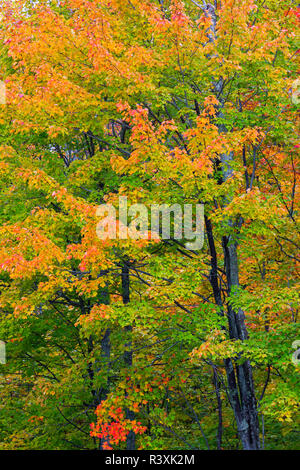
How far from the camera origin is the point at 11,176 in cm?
969

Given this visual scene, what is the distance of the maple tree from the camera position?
750 cm

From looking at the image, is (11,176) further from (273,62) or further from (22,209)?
(273,62)

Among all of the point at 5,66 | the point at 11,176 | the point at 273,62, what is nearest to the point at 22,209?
the point at 11,176

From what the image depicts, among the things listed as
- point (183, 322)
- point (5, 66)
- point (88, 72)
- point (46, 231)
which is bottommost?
point (183, 322)

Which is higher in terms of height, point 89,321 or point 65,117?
point 65,117

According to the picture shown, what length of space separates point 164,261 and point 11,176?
3969 millimetres

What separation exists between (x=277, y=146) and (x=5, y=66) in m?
7.14

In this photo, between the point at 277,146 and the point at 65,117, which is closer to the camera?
the point at 65,117

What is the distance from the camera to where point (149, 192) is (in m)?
8.15

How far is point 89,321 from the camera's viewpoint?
26.1 feet

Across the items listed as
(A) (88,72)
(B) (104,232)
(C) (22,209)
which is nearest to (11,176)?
(C) (22,209)

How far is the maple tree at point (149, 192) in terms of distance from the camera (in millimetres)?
7504
